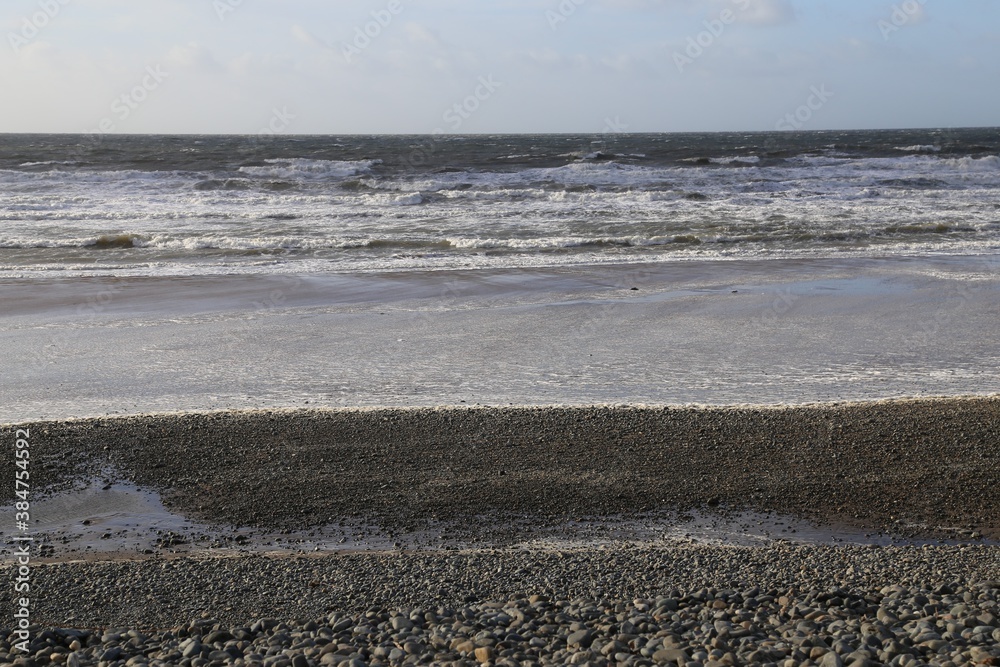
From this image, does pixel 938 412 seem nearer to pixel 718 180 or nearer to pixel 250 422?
pixel 250 422

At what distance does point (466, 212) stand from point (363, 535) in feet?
62.6

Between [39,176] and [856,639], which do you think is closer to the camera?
[856,639]

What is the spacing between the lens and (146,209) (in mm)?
24359

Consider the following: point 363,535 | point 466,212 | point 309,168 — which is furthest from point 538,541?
point 309,168

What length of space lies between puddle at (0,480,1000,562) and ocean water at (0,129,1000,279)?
9.29m

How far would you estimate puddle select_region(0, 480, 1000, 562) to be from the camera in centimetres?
491

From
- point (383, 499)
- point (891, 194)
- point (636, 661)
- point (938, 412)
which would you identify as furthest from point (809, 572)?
point (891, 194)

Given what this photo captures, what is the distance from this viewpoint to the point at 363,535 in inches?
199

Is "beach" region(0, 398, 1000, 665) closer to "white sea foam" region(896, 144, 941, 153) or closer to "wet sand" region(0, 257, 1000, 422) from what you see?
"wet sand" region(0, 257, 1000, 422)

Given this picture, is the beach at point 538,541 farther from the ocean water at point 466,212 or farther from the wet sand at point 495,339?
the ocean water at point 466,212

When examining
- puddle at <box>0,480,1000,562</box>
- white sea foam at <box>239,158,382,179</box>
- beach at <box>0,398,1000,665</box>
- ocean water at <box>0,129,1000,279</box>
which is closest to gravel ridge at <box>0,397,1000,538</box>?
beach at <box>0,398,1000,665</box>

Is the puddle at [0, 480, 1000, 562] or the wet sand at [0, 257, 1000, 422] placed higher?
the wet sand at [0, 257, 1000, 422]

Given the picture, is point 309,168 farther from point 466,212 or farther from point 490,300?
point 490,300

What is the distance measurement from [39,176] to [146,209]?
12368 millimetres
